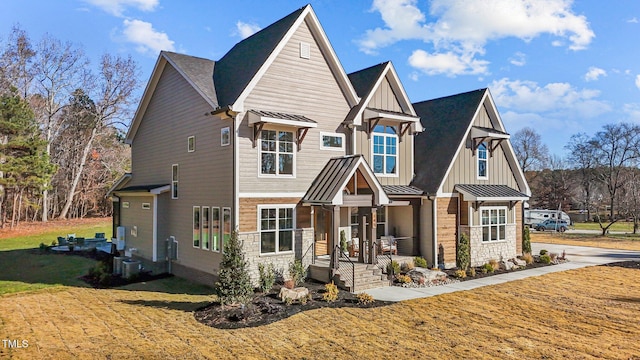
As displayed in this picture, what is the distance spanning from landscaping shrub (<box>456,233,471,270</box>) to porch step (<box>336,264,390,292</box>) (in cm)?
452

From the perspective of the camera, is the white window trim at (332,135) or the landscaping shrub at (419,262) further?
the landscaping shrub at (419,262)

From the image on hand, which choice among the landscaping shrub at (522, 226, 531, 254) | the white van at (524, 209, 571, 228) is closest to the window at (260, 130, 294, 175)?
the landscaping shrub at (522, 226, 531, 254)

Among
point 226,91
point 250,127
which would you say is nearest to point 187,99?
point 226,91

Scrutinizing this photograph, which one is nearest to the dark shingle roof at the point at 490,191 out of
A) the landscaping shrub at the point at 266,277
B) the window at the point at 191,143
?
the landscaping shrub at the point at 266,277

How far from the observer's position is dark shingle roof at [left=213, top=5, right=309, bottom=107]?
14.4m

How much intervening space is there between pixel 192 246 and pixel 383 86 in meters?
10.3

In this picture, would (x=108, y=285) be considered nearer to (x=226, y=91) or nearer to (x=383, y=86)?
(x=226, y=91)

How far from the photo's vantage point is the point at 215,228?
14.4 m

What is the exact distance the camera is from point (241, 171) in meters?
13.5

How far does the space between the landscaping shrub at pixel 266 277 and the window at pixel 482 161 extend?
1153cm

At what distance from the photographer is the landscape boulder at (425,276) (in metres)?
15.0

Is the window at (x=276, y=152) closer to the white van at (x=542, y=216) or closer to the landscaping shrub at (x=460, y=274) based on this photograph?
the landscaping shrub at (x=460, y=274)

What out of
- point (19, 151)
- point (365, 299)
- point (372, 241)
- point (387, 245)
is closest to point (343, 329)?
point (365, 299)

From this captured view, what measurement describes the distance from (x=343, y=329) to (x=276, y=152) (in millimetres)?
6797
